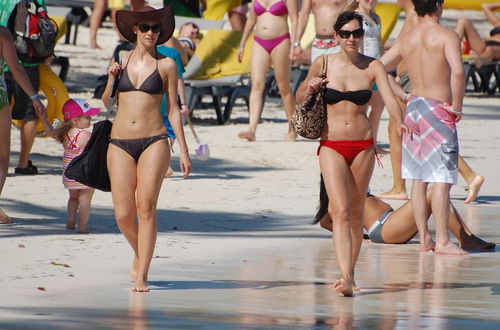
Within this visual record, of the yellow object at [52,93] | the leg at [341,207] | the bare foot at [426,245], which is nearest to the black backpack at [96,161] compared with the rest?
the leg at [341,207]

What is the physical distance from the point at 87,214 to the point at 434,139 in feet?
8.49

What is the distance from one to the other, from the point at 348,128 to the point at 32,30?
4.70 meters

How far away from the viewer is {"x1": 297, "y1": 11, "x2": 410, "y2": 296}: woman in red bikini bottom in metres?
7.55

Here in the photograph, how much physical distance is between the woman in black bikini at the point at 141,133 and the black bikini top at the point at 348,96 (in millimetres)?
899

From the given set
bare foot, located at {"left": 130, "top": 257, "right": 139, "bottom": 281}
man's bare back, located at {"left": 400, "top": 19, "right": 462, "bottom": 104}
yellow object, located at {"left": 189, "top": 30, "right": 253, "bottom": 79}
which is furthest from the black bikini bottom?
yellow object, located at {"left": 189, "top": 30, "right": 253, "bottom": 79}

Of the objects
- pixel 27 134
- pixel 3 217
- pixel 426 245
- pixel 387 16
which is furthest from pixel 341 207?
pixel 387 16

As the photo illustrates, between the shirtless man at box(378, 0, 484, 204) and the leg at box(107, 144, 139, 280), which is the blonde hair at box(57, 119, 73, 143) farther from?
the shirtless man at box(378, 0, 484, 204)

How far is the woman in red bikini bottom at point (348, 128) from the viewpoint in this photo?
7.55m

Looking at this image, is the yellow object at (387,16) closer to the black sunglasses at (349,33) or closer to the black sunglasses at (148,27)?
the black sunglasses at (349,33)

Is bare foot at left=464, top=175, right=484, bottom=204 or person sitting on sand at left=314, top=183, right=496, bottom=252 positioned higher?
person sitting on sand at left=314, top=183, right=496, bottom=252

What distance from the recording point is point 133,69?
7.75 meters

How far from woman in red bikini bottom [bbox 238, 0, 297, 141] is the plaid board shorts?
6.37m

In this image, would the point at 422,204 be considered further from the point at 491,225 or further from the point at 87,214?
the point at 87,214

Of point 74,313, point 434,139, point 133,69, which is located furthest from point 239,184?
point 74,313
